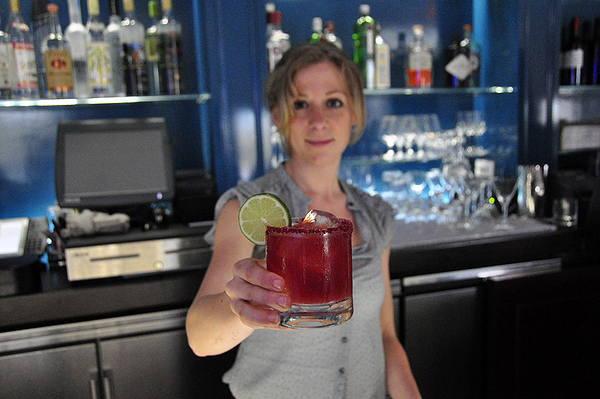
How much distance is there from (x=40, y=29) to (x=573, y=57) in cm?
255

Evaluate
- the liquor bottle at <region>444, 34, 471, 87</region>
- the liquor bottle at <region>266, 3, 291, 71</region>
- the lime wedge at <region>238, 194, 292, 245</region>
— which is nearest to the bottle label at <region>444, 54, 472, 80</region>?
the liquor bottle at <region>444, 34, 471, 87</region>

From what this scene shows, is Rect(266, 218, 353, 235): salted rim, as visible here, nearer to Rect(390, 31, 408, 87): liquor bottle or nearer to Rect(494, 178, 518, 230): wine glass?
Rect(494, 178, 518, 230): wine glass

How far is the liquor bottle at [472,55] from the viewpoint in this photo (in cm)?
269

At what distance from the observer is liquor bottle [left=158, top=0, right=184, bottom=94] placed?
2.16 metres

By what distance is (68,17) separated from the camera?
7.41ft

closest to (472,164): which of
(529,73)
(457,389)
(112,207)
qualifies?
(529,73)

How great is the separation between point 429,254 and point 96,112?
1.59 m

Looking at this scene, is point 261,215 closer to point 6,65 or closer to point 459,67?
point 6,65

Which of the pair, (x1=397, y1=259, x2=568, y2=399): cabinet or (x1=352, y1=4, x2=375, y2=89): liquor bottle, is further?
(x1=352, y1=4, x2=375, y2=89): liquor bottle

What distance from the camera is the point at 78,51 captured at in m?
2.05

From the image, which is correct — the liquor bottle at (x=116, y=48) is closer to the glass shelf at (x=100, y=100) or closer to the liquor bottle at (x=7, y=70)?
the glass shelf at (x=100, y=100)

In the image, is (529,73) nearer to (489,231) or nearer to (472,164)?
(472,164)

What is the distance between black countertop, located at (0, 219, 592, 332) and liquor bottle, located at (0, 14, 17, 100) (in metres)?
0.72

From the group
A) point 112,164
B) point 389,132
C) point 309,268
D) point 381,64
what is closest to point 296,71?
point 309,268
